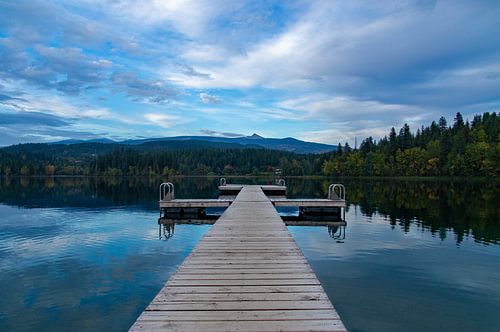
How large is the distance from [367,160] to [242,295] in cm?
10352

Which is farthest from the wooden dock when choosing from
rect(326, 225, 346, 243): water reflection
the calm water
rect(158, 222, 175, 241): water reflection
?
rect(158, 222, 175, 241): water reflection

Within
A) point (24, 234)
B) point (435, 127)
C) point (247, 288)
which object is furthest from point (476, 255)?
point (435, 127)

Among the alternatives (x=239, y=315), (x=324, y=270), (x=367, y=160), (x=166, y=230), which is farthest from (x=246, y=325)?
(x=367, y=160)

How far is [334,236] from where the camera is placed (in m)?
17.5

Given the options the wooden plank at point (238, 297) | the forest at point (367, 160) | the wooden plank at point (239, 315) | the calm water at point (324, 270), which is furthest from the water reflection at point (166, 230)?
the forest at point (367, 160)

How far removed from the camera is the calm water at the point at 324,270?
26.7 ft

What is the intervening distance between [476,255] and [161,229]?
14.9 m

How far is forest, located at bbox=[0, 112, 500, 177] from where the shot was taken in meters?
82.6

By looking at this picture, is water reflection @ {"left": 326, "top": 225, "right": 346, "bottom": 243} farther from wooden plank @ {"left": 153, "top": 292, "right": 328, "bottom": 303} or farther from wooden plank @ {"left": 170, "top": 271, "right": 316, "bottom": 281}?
wooden plank @ {"left": 153, "top": 292, "right": 328, "bottom": 303}

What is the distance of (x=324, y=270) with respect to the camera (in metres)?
11.6

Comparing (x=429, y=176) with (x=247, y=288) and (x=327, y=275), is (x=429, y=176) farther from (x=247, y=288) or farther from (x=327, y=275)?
(x=247, y=288)

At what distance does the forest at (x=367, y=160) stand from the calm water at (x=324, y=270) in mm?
68921

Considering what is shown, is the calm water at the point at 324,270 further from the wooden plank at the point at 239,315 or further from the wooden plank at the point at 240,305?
the wooden plank at the point at 239,315

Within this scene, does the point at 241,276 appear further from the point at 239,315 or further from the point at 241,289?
the point at 239,315
